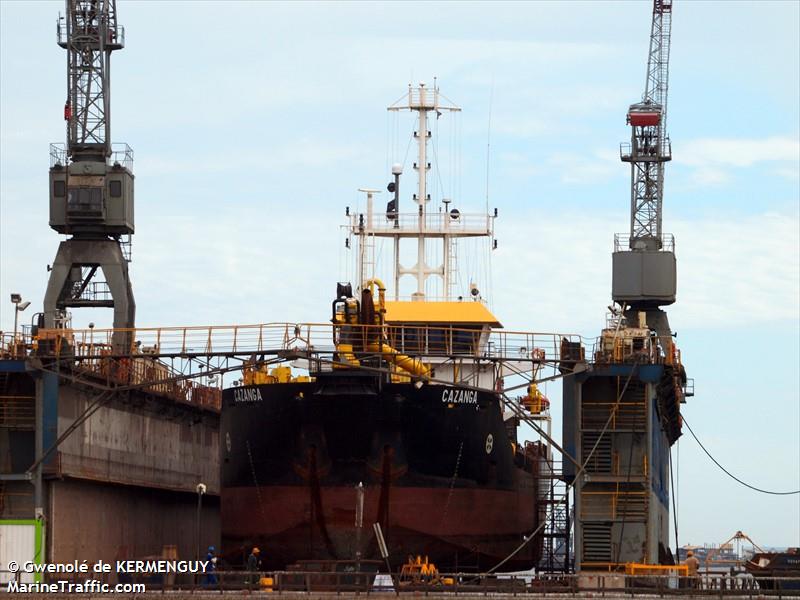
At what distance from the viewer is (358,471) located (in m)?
51.2

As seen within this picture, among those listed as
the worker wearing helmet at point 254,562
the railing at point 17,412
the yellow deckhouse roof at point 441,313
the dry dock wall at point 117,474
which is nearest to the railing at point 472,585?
the worker wearing helmet at point 254,562

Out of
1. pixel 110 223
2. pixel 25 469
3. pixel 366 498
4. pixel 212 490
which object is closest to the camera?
pixel 366 498

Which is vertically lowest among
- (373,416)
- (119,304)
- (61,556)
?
(61,556)

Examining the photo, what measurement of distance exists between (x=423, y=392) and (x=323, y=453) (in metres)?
3.36

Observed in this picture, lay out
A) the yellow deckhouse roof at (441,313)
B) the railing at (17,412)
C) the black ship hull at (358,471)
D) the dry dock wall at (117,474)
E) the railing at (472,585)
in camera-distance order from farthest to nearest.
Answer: the yellow deckhouse roof at (441,313), the railing at (17,412), the dry dock wall at (117,474), the black ship hull at (358,471), the railing at (472,585)

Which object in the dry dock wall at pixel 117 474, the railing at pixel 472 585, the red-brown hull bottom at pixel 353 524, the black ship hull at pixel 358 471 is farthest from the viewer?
the dry dock wall at pixel 117 474

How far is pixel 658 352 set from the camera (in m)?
55.9

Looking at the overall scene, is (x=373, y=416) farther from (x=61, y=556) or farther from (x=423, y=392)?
(x=61, y=556)

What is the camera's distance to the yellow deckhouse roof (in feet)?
199

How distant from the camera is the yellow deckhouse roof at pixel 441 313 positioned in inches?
2391

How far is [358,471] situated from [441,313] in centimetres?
1116

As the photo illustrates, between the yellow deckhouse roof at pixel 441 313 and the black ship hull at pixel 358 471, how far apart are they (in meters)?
7.15

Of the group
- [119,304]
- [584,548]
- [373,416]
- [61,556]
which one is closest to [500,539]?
[584,548]

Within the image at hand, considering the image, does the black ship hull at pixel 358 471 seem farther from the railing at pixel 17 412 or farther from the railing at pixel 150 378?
the railing at pixel 17 412
